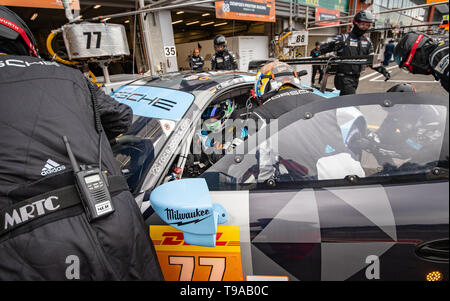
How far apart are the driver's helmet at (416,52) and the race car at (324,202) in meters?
0.31

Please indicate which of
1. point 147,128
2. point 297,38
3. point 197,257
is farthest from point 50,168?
point 297,38

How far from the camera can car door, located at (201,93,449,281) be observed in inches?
33.2

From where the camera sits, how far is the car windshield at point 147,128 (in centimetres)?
158

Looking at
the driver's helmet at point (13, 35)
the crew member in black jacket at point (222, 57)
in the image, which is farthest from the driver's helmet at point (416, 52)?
the crew member in black jacket at point (222, 57)

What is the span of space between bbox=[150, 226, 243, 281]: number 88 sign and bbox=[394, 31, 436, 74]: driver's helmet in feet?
3.94

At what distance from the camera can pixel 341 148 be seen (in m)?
1.09

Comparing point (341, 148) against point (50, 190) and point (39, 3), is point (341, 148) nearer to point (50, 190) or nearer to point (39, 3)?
point (50, 190)

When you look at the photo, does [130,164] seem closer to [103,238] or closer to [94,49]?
[103,238]

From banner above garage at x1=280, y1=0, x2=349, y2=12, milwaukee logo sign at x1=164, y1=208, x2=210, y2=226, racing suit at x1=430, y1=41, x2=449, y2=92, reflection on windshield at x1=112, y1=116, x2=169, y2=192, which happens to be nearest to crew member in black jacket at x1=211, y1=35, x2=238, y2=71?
reflection on windshield at x1=112, y1=116, x2=169, y2=192

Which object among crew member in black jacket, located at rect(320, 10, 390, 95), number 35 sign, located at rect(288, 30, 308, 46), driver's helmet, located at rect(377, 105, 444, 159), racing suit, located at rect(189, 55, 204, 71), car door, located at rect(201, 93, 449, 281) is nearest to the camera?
car door, located at rect(201, 93, 449, 281)

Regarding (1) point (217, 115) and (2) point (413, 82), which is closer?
(1) point (217, 115)

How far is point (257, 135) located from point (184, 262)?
2.22ft

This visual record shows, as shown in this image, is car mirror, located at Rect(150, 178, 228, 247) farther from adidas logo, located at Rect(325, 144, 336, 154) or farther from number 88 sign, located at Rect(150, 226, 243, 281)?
adidas logo, located at Rect(325, 144, 336, 154)

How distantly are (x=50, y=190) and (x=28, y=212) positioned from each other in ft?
0.31
